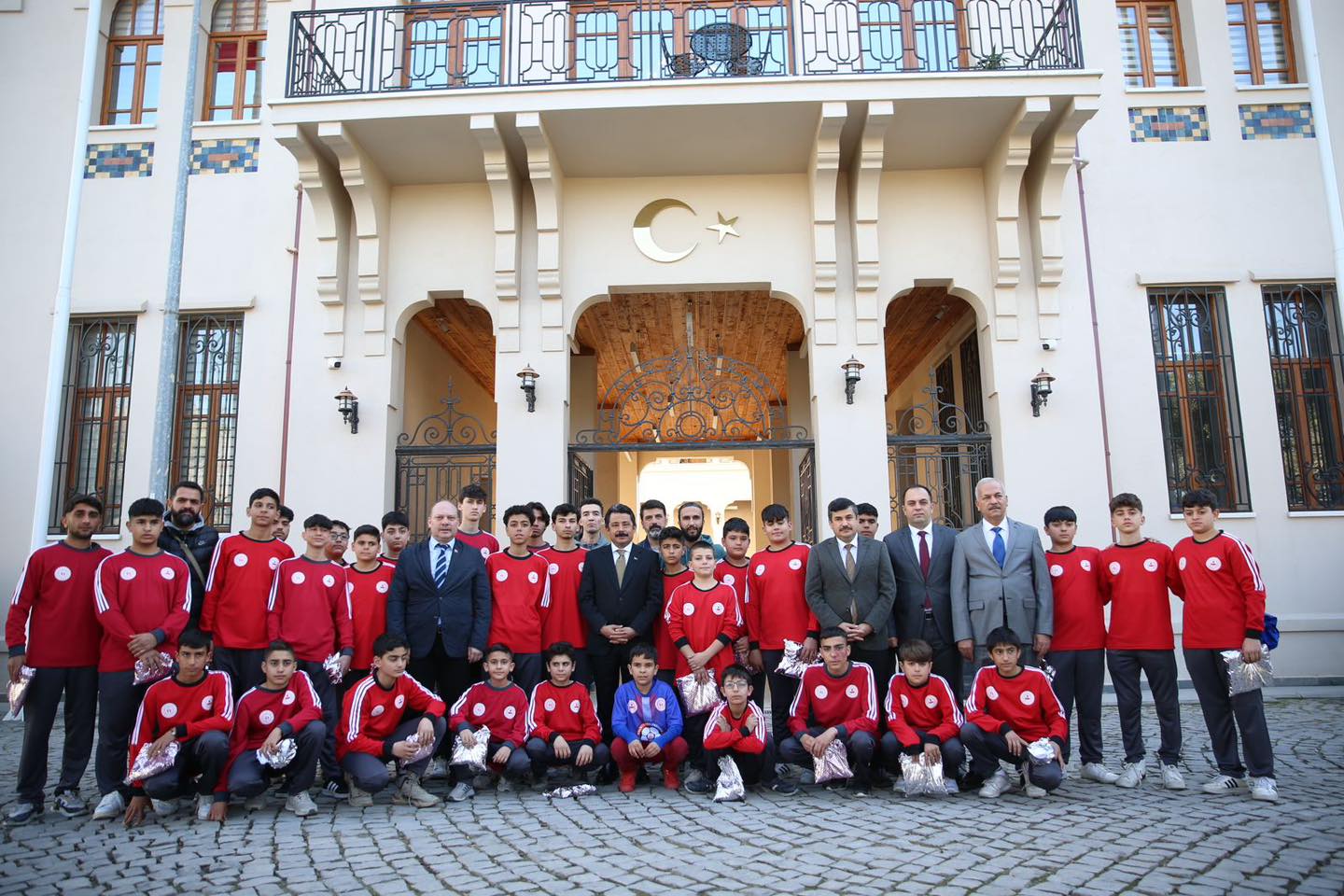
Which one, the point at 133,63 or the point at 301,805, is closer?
the point at 301,805

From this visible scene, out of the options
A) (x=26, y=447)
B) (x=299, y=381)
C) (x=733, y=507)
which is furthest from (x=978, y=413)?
(x=733, y=507)

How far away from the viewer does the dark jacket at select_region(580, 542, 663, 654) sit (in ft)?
20.8

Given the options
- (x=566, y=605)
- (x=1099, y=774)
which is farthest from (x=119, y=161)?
(x=1099, y=774)

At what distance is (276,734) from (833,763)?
3.23 metres

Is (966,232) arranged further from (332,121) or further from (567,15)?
(332,121)

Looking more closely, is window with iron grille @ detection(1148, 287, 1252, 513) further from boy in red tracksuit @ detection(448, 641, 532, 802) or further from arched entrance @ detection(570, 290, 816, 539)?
boy in red tracksuit @ detection(448, 641, 532, 802)

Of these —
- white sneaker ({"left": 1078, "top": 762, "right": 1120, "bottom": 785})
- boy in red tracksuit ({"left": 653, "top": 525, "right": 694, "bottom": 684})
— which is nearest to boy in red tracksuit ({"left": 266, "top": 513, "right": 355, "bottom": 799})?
boy in red tracksuit ({"left": 653, "top": 525, "right": 694, "bottom": 684})

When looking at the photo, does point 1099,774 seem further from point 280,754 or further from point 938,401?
point 938,401

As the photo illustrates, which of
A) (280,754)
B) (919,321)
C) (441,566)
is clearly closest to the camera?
(280,754)

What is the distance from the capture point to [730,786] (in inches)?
214

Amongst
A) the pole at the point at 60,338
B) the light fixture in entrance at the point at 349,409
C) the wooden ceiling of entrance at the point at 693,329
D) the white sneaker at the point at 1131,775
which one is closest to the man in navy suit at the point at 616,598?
the white sneaker at the point at 1131,775

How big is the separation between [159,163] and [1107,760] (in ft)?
36.3

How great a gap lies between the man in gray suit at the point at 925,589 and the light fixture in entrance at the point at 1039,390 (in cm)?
348

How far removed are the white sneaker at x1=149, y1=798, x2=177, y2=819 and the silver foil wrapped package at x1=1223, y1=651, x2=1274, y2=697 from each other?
20.4 feet
